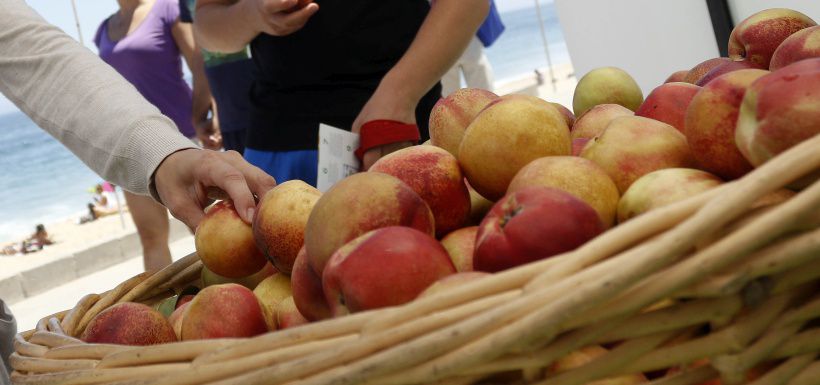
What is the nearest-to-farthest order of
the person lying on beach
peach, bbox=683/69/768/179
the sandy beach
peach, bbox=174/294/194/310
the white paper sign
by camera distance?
peach, bbox=683/69/768/179 → peach, bbox=174/294/194/310 → the white paper sign → the sandy beach → the person lying on beach

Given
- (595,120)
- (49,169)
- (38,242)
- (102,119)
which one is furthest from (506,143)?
(49,169)

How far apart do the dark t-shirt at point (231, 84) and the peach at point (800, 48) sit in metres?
2.55

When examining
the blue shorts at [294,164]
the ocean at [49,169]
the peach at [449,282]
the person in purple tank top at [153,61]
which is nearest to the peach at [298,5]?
the blue shorts at [294,164]

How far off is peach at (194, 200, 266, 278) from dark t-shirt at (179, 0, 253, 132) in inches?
87.6

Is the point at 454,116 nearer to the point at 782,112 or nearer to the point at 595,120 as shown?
the point at 595,120

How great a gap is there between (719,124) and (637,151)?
0.12m

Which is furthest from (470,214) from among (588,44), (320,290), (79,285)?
(79,285)

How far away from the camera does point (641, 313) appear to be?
603 mm

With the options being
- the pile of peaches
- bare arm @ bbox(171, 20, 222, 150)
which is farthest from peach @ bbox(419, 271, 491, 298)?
bare arm @ bbox(171, 20, 222, 150)

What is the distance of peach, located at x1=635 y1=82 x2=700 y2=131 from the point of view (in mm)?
1030

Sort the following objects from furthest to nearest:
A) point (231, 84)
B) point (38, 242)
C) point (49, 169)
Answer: point (49, 169) < point (38, 242) < point (231, 84)

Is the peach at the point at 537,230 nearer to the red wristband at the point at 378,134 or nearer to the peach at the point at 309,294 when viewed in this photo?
the peach at the point at 309,294

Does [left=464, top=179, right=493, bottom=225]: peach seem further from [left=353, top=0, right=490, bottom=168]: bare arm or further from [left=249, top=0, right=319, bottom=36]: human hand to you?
[left=249, top=0, right=319, bottom=36]: human hand

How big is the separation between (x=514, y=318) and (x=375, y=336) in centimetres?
10
